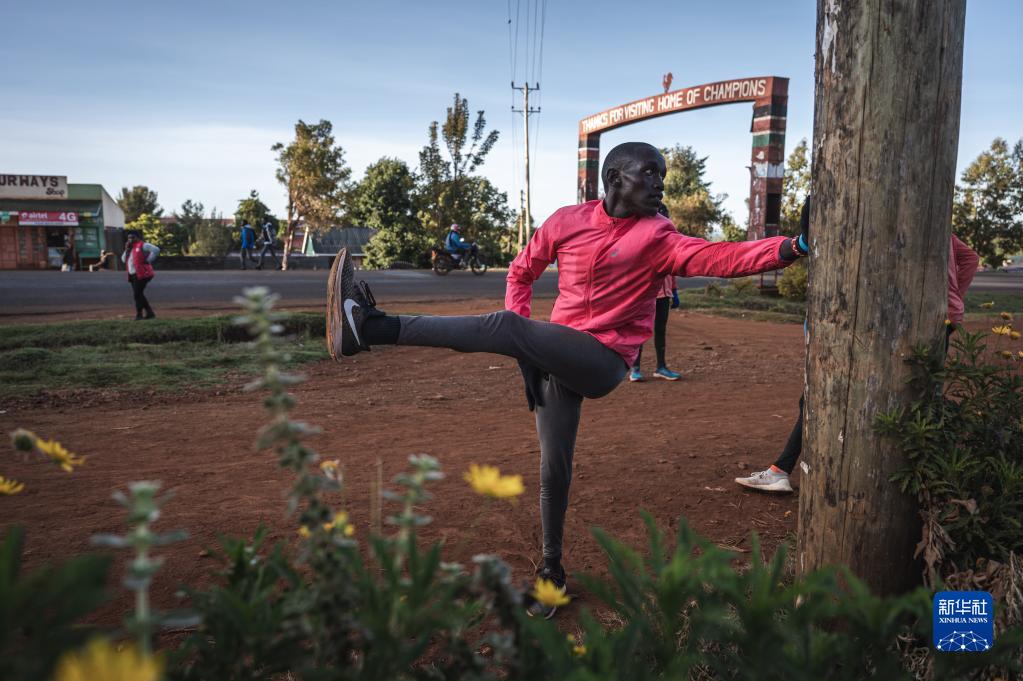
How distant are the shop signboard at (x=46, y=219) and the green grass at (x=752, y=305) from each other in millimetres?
33169

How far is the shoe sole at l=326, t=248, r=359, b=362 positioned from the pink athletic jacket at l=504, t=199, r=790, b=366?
0.68 m

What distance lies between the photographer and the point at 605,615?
2941 mm

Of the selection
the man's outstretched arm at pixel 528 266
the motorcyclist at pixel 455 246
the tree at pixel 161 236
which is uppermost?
the tree at pixel 161 236

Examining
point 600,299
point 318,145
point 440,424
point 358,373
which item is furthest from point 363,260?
point 600,299

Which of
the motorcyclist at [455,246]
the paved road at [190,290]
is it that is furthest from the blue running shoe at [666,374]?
the motorcyclist at [455,246]

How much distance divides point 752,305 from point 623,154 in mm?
14899

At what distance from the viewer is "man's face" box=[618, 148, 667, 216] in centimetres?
284

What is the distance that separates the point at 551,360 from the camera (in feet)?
8.98

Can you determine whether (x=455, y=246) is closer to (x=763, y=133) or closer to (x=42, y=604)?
(x=763, y=133)

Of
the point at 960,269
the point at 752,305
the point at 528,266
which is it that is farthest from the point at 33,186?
the point at 960,269

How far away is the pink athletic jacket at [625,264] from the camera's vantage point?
9.02 feet

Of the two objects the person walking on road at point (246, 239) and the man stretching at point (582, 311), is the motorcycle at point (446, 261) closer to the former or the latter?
the person walking on road at point (246, 239)

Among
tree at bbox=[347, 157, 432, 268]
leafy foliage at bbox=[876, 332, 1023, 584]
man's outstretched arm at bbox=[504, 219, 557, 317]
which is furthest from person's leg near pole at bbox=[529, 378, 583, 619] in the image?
tree at bbox=[347, 157, 432, 268]

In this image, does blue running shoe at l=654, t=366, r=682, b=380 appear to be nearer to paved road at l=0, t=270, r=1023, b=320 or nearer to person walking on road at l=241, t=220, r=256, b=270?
paved road at l=0, t=270, r=1023, b=320
